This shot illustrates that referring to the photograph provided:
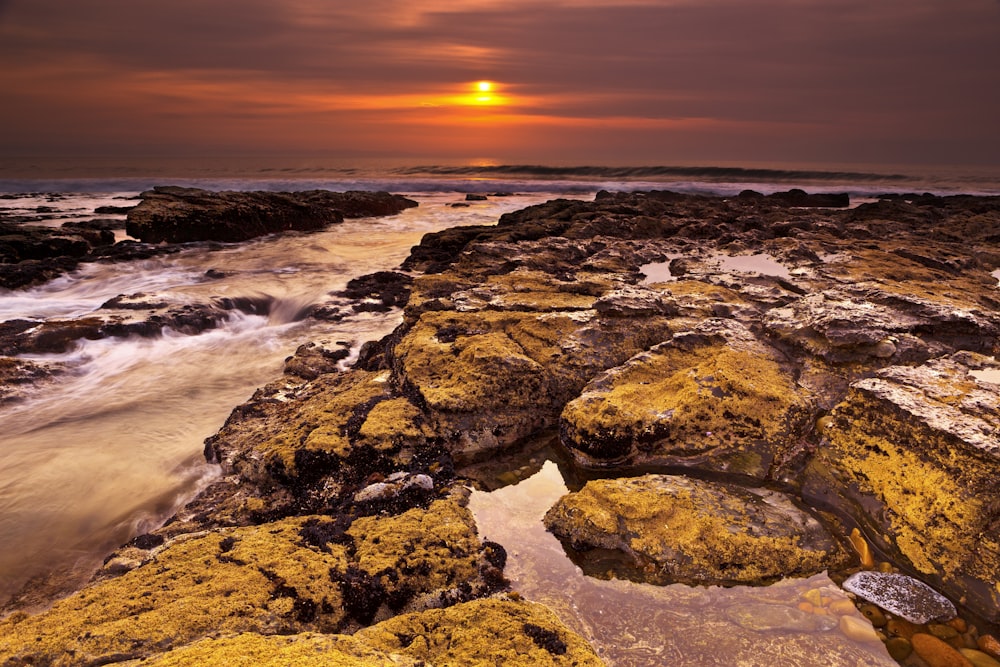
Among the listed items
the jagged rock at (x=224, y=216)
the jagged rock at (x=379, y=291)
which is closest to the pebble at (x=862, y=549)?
the jagged rock at (x=379, y=291)

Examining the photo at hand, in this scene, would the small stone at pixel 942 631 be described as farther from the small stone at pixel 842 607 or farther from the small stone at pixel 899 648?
the small stone at pixel 842 607

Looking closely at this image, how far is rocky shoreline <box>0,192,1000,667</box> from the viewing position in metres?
2.41

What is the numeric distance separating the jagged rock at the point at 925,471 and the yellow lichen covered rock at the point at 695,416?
12.8 inches

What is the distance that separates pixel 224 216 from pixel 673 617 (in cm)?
1843

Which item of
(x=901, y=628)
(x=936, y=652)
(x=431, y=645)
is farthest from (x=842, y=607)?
(x=431, y=645)

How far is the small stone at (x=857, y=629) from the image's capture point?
2643 mm

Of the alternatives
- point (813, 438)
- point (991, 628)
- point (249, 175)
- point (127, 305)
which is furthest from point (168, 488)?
point (249, 175)

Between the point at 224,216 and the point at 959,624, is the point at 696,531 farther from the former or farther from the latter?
the point at 224,216

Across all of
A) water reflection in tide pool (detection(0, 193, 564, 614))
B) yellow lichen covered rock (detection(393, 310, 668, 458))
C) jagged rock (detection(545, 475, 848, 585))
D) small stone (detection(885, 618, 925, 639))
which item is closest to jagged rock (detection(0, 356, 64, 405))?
water reflection in tide pool (detection(0, 193, 564, 614))

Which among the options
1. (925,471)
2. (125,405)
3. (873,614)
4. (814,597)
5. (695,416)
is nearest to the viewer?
(873,614)

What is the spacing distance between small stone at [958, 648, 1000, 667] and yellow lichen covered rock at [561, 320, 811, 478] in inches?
52.0

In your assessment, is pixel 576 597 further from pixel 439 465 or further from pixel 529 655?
pixel 439 465

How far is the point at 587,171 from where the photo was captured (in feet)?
176

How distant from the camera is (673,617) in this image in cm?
277
